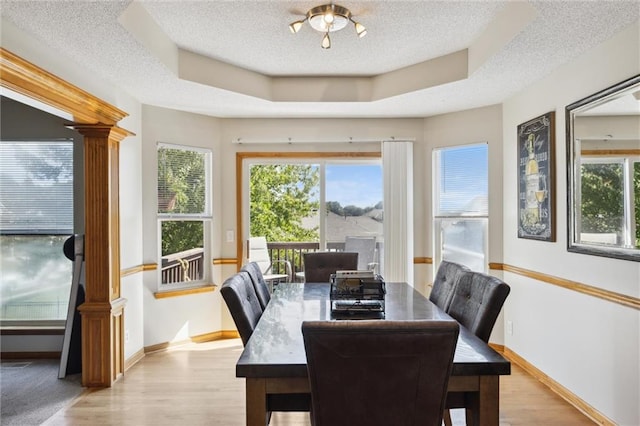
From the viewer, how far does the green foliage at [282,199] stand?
16.3 ft

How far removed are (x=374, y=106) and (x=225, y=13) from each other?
193cm

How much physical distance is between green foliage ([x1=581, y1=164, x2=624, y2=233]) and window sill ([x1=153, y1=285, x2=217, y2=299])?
11.7 feet

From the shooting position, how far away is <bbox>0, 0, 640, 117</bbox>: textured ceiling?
2.34 metres

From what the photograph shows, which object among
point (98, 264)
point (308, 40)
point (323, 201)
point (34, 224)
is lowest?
point (98, 264)

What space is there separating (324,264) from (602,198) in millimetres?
2182

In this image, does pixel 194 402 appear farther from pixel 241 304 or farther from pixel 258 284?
pixel 241 304

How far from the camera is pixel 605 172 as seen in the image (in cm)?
265

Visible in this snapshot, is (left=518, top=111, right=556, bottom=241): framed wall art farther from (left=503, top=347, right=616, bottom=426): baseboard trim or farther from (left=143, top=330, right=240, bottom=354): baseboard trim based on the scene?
(left=143, top=330, right=240, bottom=354): baseboard trim

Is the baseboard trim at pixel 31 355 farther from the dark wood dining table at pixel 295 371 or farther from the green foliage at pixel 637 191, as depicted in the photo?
the green foliage at pixel 637 191

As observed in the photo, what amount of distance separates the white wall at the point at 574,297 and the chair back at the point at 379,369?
1735 millimetres

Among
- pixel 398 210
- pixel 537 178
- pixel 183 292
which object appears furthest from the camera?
pixel 398 210

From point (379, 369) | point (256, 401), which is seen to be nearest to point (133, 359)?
point (256, 401)

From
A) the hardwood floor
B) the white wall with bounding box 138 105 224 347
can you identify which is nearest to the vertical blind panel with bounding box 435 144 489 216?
the hardwood floor

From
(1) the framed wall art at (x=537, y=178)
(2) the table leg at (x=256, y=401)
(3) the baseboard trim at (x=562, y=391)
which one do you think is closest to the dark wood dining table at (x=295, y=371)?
(2) the table leg at (x=256, y=401)
